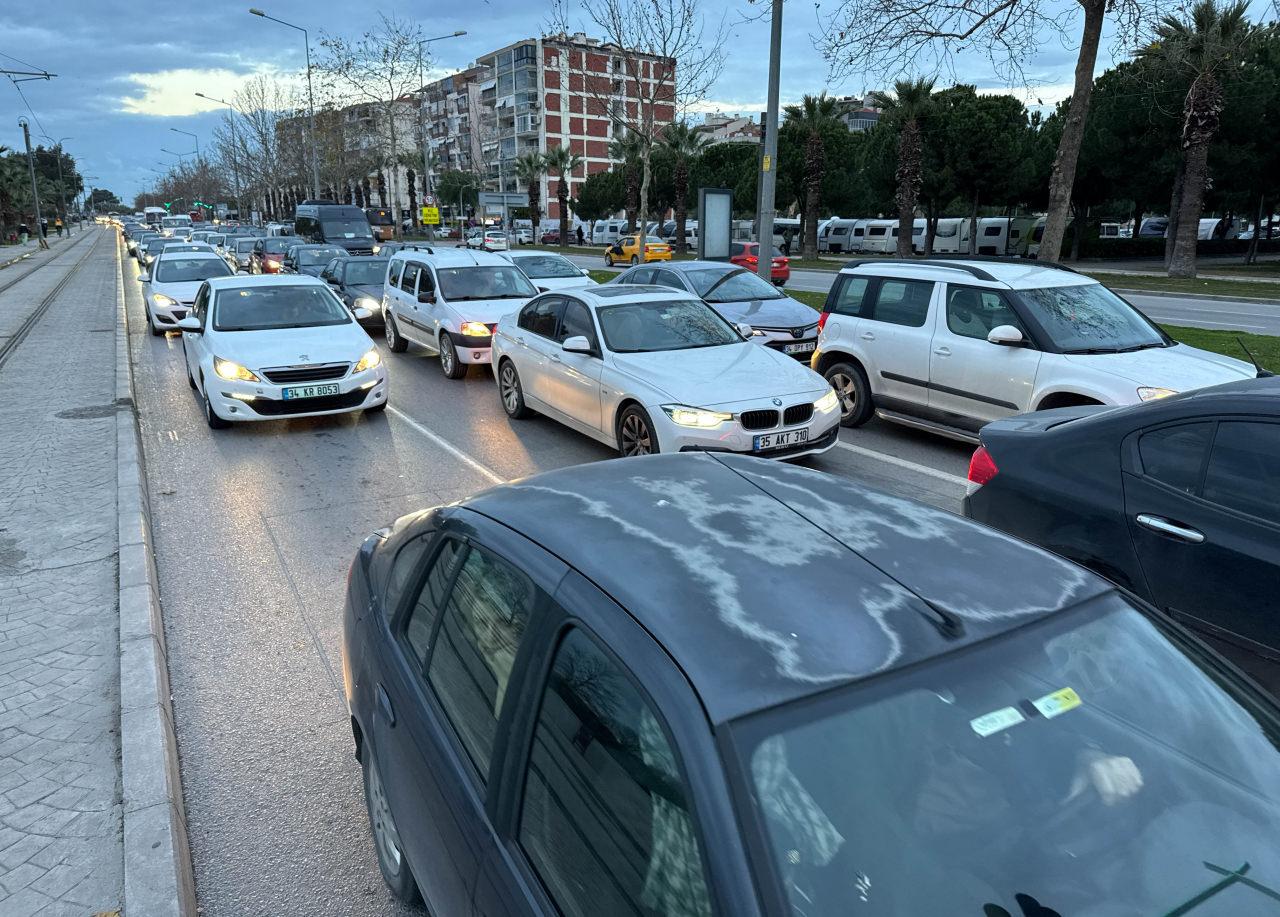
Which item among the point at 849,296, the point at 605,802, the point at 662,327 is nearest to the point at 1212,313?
the point at 849,296

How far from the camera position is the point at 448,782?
2145 millimetres

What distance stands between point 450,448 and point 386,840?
621 cm

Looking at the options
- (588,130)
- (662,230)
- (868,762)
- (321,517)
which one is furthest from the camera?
(588,130)

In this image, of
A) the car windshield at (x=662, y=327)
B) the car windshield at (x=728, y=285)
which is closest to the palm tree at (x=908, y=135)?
the car windshield at (x=728, y=285)

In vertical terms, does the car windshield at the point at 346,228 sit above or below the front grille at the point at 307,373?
above

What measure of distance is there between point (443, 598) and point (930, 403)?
22.8ft

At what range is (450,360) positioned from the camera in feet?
41.7

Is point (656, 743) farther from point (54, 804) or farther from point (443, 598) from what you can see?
point (54, 804)

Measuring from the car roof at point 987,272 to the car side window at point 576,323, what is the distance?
3.05m

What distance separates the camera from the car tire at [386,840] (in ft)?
9.14

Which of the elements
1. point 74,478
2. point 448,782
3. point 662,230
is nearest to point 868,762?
point 448,782

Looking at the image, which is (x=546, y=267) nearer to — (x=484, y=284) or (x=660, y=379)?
(x=484, y=284)

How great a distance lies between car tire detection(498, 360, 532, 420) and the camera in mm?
9914

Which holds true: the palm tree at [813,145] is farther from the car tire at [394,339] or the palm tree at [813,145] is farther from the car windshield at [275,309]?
the car windshield at [275,309]
